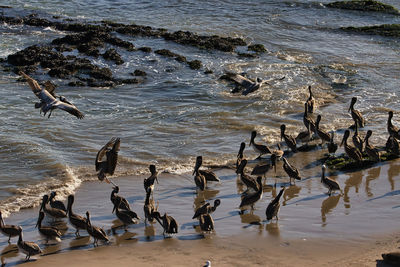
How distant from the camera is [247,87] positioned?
1823cm

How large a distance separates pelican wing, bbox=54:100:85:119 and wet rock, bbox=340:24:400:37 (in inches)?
843

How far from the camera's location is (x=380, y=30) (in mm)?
30625

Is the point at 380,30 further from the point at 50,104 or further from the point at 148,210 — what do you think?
the point at 148,210

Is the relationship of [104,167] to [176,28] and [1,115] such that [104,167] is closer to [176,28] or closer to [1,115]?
[1,115]

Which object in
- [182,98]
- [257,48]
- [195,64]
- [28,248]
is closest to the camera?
[28,248]

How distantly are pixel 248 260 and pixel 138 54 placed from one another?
1633 cm

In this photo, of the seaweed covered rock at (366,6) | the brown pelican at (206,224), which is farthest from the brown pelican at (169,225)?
the seaweed covered rock at (366,6)

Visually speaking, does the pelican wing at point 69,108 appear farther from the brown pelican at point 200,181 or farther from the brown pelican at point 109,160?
the brown pelican at point 200,181

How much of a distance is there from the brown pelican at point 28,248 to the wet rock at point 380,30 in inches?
961

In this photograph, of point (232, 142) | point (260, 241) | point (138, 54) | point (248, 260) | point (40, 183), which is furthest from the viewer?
point (138, 54)

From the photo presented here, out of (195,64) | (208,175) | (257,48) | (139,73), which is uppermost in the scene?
(257,48)

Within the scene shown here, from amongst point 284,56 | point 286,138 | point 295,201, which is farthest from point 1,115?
point 284,56

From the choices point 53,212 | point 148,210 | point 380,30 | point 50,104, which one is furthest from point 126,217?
point 380,30

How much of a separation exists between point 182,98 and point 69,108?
8.23m
